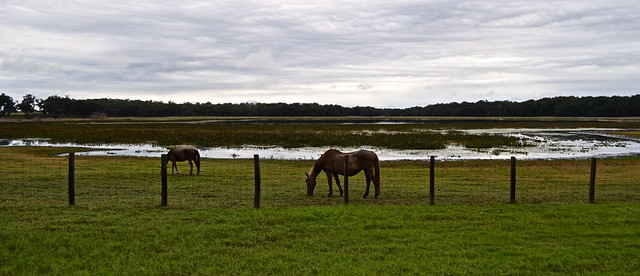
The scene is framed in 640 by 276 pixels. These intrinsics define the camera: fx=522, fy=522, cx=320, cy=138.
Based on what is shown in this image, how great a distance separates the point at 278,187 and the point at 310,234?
352 inches

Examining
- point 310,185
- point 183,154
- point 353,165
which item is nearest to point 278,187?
point 310,185

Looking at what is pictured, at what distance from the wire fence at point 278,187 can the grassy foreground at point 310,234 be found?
0.13 metres

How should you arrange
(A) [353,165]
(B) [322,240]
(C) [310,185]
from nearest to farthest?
(B) [322,240]
(A) [353,165]
(C) [310,185]

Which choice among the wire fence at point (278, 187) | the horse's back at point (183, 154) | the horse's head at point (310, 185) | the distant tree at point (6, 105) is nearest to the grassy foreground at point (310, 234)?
the wire fence at point (278, 187)

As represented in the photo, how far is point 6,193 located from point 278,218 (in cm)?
973

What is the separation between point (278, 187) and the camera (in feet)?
62.6

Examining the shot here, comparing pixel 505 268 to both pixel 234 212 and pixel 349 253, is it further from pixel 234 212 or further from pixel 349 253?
pixel 234 212

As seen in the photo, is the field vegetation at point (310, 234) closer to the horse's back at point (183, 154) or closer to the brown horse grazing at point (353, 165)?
the brown horse grazing at point (353, 165)

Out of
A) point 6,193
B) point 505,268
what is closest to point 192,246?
point 505,268

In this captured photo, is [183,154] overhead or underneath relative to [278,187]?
overhead

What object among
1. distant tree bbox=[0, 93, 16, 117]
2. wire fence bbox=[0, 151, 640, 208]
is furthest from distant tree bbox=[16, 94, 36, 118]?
wire fence bbox=[0, 151, 640, 208]

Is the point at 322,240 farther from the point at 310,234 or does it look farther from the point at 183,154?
the point at 183,154

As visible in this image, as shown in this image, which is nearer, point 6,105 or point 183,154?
point 183,154

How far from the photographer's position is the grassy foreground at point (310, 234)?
822 centimetres
